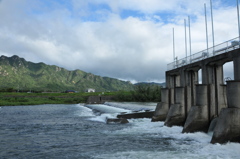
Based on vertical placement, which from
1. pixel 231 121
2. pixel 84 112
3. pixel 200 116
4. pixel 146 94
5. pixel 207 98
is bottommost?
pixel 84 112

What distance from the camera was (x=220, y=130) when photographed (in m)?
17.8

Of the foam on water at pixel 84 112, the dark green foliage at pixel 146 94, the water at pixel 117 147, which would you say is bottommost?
the water at pixel 117 147

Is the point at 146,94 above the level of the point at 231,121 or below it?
above

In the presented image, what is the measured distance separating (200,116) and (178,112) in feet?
18.1

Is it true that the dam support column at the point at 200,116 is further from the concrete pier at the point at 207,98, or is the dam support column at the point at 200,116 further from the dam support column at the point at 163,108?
the dam support column at the point at 163,108

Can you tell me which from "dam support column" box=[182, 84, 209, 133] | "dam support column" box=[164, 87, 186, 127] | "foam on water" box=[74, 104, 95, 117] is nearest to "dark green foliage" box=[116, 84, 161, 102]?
"foam on water" box=[74, 104, 95, 117]

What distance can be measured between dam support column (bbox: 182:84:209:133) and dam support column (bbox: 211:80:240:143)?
198 inches

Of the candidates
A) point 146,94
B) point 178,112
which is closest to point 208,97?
point 178,112

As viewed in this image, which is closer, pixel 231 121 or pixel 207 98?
pixel 231 121

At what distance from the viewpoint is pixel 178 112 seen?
95.3 feet

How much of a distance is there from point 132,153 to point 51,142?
27.4 ft

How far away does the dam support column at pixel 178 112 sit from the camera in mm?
28594

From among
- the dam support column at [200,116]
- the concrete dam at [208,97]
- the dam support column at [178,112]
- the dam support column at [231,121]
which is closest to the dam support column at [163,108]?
the concrete dam at [208,97]

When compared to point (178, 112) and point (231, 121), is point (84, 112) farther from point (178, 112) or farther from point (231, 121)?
point (231, 121)
